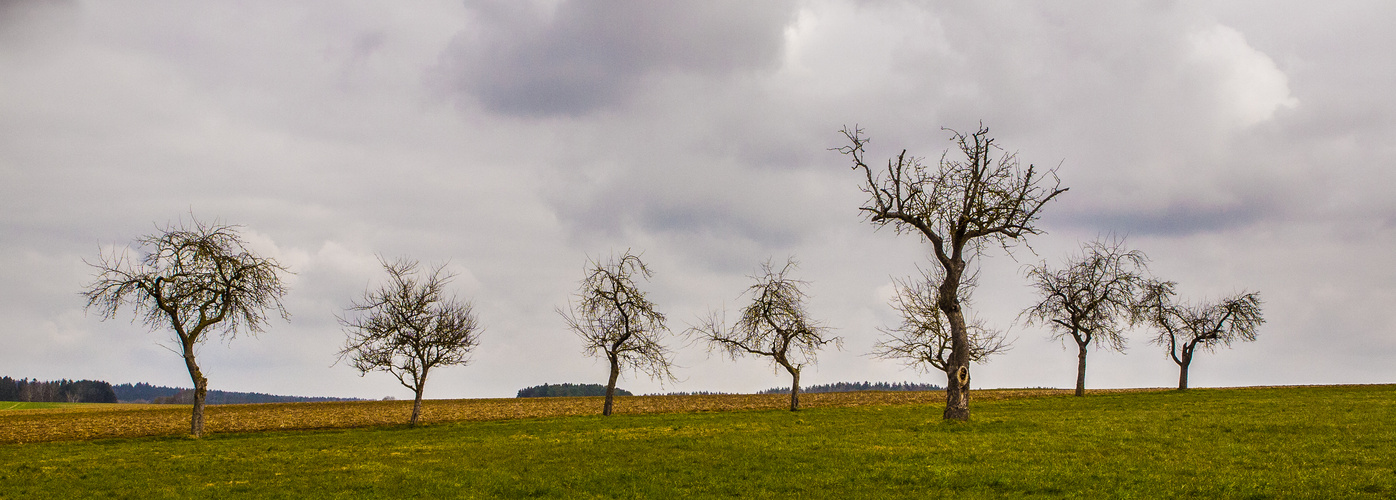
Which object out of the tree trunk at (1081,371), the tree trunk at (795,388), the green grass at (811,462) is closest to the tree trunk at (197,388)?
the green grass at (811,462)

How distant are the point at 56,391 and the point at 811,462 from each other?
232866 mm

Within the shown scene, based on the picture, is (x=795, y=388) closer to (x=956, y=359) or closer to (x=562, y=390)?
(x=956, y=359)

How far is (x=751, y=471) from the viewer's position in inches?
824

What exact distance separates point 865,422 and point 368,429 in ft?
102

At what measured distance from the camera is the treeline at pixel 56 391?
17312 cm

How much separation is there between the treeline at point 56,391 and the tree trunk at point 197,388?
169m

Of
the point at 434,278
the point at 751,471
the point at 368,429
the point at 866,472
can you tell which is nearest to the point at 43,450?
the point at 368,429

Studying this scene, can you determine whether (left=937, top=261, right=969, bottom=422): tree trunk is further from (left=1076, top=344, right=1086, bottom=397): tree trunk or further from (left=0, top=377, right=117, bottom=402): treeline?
(left=0, top=377, right=117, bottom=402): treeline

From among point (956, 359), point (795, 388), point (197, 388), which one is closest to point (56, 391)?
point (197, 388)

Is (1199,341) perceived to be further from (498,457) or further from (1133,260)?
(498,457)

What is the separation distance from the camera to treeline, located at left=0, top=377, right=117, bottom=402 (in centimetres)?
17312

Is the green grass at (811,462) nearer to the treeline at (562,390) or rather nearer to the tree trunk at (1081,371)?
the tree trunk at (1081,371)

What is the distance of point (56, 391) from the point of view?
184 m

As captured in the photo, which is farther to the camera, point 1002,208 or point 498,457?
point 1002,208
